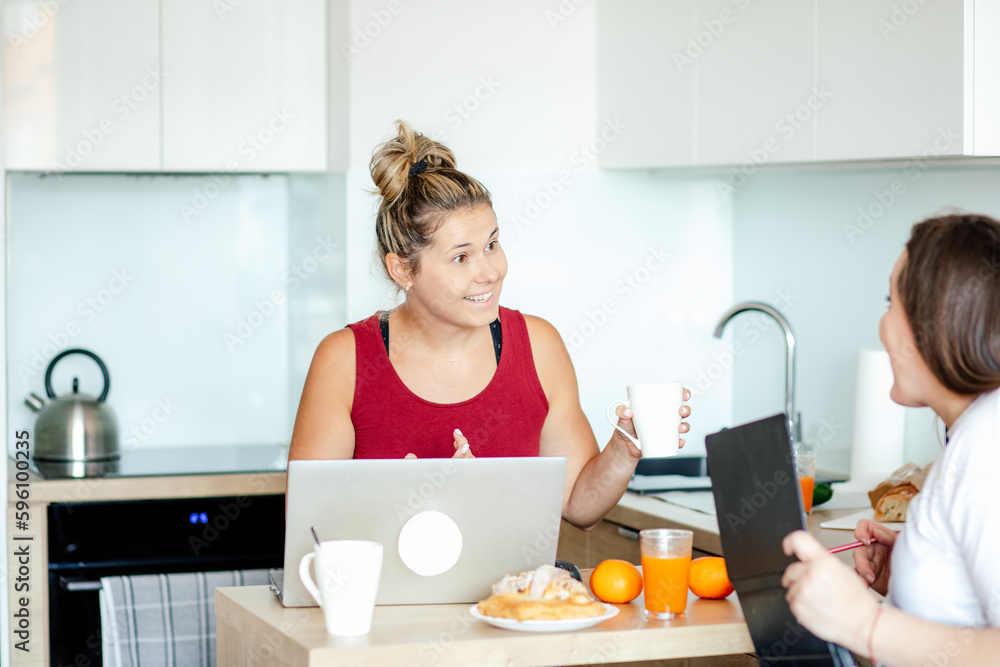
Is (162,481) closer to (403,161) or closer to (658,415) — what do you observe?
(403,161)

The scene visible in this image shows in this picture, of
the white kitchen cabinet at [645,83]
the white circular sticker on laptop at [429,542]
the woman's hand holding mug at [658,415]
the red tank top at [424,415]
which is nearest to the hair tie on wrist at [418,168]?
the red tank top at [424,415]

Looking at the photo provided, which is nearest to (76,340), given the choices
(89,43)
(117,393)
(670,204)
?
(117,393)

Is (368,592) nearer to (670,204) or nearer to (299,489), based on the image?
(299,489)

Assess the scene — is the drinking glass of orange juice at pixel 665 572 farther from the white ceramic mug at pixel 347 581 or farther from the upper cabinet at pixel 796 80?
the upper cabinet at pixel 796 80

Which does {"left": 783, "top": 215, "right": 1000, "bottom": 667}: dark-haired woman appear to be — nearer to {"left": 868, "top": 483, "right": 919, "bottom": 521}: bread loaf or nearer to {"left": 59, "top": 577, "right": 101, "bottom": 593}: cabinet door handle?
{"left": 868, "top": 483, "right": 919, "bottom": 521}: bread loaf

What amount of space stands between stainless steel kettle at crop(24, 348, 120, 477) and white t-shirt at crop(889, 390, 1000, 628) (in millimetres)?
2159

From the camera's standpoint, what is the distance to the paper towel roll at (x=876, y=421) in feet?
8.29

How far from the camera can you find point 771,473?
4.02 ft

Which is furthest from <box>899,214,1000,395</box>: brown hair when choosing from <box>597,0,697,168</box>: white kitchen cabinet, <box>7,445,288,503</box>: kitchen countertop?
<box>7,445,288,503</box>: kitchen countertop

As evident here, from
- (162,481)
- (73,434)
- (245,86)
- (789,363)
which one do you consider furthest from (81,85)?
(789,363)

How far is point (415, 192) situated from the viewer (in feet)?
6.41

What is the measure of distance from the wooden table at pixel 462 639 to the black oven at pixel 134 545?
1.30 meters

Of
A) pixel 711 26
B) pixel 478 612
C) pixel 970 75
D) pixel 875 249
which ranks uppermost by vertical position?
pixel 711 26

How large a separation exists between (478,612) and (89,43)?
2148mm
